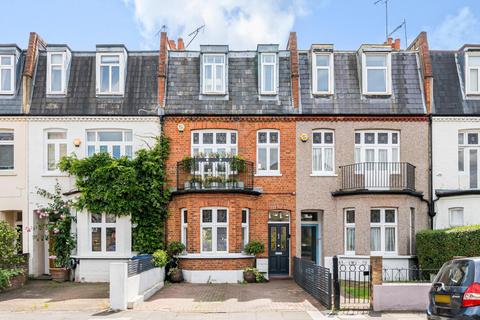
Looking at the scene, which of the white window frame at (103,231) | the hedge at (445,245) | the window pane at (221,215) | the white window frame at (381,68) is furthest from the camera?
the white window frame at (381,68)

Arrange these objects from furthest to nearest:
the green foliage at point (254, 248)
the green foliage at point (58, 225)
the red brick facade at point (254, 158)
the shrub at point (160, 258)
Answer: the red brick facade at point (254, 158)
the green foliage at point (58, 225)
the green foliage at point (254, 248)
the shrub at point (160, 258)

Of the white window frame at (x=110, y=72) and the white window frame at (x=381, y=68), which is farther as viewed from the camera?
the white window frame at (x=110, y=72)

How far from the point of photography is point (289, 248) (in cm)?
2452

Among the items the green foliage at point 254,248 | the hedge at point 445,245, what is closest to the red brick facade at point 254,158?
the green foliage at point 254,248

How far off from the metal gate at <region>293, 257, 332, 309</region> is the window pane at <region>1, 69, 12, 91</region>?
13.6m

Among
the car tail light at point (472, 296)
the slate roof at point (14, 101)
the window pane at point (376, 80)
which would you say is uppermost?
the window pane at point (376, 80)

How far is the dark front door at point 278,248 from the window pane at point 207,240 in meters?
2.71

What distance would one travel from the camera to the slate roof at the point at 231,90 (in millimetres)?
24484

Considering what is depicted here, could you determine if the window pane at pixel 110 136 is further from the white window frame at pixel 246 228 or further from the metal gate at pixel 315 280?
the metal gate at pixel 315 280

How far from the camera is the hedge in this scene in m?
18.3

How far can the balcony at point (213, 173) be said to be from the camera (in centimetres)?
2331

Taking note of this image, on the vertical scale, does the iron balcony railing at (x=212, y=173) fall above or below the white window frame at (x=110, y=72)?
below

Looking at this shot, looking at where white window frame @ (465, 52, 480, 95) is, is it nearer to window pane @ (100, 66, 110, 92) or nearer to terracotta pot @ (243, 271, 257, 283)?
terracotta pot @ (243, 271, 257, 283)

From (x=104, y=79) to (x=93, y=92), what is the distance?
2.40ft
